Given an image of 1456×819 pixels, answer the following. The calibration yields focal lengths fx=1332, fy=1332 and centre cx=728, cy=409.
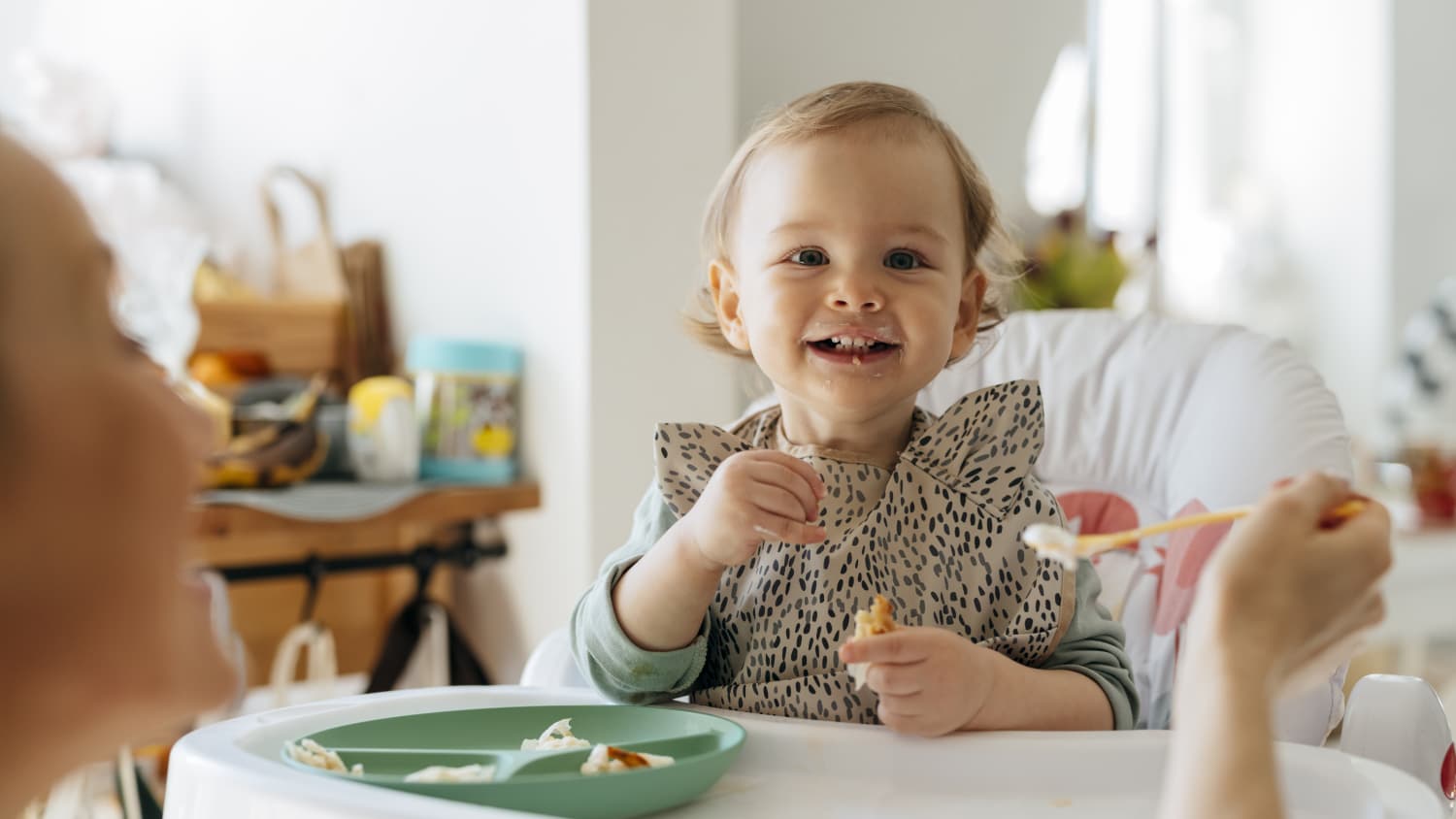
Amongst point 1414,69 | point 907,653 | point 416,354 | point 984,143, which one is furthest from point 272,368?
point 1414,69

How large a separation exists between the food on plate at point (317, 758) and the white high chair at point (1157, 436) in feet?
1.09

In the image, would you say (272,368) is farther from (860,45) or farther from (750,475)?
(750,475)

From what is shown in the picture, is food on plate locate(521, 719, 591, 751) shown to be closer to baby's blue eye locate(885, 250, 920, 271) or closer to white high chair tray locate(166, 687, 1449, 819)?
white high chair tray locate(166, 687, 1449, 819)

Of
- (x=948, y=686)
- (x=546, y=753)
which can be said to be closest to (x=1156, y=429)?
(x=948, y=686)

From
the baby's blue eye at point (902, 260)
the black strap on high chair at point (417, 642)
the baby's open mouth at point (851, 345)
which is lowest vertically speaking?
the black strap on high chair at point (417, 642)

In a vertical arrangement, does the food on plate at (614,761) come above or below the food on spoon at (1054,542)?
below

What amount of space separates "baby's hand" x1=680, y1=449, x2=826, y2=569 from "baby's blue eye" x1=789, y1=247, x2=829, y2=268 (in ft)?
0.60

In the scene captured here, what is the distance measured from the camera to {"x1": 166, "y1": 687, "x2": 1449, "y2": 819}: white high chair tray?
0.69 metres

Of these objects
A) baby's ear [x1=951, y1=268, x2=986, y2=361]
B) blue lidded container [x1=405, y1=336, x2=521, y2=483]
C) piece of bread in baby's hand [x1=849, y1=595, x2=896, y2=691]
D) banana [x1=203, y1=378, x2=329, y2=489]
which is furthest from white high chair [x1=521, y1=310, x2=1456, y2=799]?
banana [x1=203, y1=378, x2=329, y2=489]

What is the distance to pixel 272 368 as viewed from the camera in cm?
235

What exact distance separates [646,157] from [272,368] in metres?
0.87

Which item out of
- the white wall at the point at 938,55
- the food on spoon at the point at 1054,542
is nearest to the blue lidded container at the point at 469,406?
the white wall at the point at 938,55

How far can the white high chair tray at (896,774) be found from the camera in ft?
Result: 2.25

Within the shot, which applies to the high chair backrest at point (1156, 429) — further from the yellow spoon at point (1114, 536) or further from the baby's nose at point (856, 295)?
the yellow spoon at point (1114, 536)
